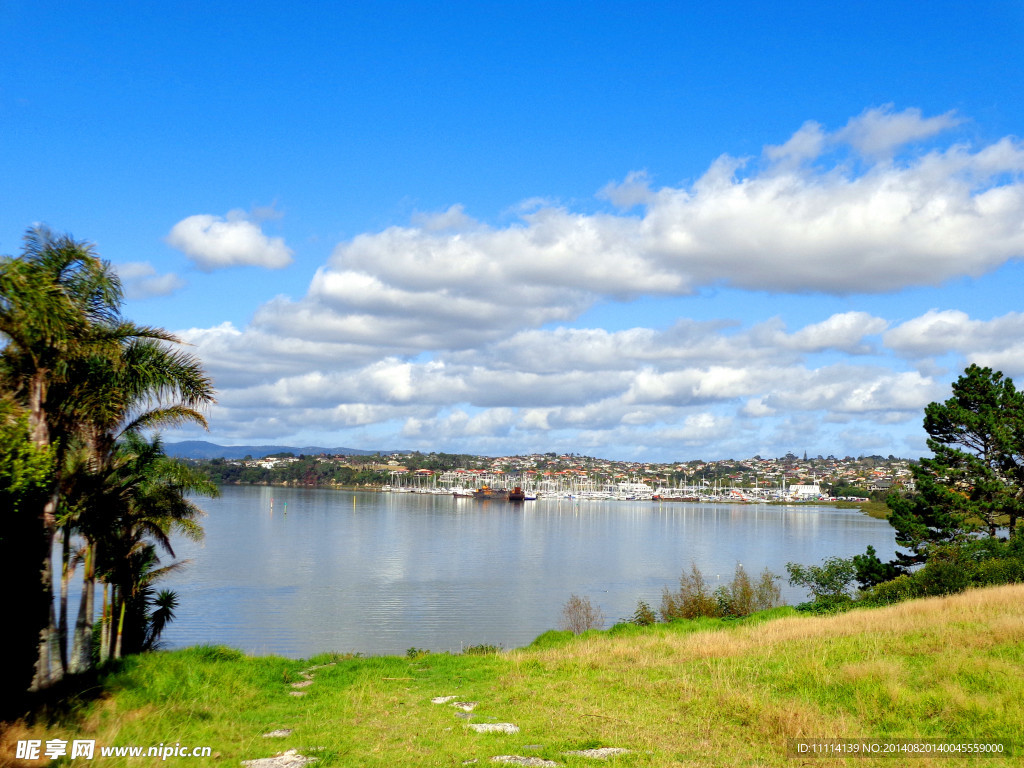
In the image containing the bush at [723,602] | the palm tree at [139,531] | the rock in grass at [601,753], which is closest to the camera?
the rock in grass at [601,753]

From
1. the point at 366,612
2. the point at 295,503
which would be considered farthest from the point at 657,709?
the point at 295,503

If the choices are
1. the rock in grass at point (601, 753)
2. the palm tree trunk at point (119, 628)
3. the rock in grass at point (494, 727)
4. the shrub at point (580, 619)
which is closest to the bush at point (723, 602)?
the shrub at point (580, 619)

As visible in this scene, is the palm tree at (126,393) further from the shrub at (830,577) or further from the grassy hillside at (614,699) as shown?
the shrub at (830,577)

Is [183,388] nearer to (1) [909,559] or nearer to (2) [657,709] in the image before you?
(2) [657,709]

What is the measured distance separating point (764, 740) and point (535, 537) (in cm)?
9111

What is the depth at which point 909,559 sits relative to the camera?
115ft

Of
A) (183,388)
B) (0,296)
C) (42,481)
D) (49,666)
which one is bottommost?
(49,666)

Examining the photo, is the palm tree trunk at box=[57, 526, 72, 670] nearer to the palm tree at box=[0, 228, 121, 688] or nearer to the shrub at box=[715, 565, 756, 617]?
the palm tree at box=[0, 228, 121, 688]

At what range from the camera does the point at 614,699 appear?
1255cm

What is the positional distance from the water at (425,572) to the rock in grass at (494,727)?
903 inches

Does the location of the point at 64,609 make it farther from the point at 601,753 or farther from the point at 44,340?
the point at 601,753

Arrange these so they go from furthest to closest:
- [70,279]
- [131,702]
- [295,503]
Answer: [295,503] → [70,279] → [131,702]

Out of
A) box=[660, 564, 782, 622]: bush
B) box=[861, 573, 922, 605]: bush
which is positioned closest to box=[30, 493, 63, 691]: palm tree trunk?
box=[861, 573, 922, 605]: bush

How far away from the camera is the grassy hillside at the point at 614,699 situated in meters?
9.76
